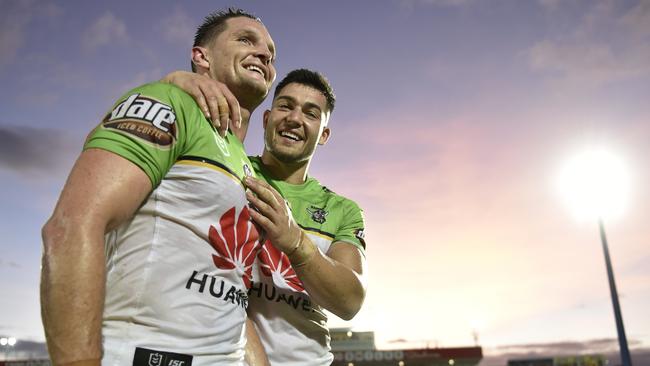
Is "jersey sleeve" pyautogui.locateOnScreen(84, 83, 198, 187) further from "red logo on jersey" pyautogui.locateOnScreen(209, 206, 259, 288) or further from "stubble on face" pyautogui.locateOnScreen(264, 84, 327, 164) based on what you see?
"stubble on face" pyautogui.locateOnScreen(264, 84, 327, 164)

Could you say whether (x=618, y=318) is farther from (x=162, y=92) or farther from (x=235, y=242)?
(x=162, y=92)

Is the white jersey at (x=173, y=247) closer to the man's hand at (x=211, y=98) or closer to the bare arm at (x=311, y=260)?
the man's hand at (x=211, y=98)

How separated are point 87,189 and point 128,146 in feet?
0.71

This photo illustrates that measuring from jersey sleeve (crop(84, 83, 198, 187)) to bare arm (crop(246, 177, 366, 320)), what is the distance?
0.48m

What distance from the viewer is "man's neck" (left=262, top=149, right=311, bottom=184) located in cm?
401

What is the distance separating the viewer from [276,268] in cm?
338

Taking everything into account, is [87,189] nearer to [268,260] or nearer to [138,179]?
[138,179]

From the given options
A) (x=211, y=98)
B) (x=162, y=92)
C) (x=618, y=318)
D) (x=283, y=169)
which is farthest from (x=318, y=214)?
(x=618, y=318)

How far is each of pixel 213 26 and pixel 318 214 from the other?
61.9 inches

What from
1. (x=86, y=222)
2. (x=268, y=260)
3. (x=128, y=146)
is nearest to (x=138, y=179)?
(x=128, y=146)

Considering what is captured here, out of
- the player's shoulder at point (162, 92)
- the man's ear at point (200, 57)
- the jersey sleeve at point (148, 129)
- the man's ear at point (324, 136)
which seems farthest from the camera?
the man's ear at point (324, 136)

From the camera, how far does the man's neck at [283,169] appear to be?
401 centimetres

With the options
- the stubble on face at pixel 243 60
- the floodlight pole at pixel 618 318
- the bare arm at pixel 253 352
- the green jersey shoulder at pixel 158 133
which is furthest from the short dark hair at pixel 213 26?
the floodlight pole at pixel 618 318

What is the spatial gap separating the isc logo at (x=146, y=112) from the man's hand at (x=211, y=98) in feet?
0.89
